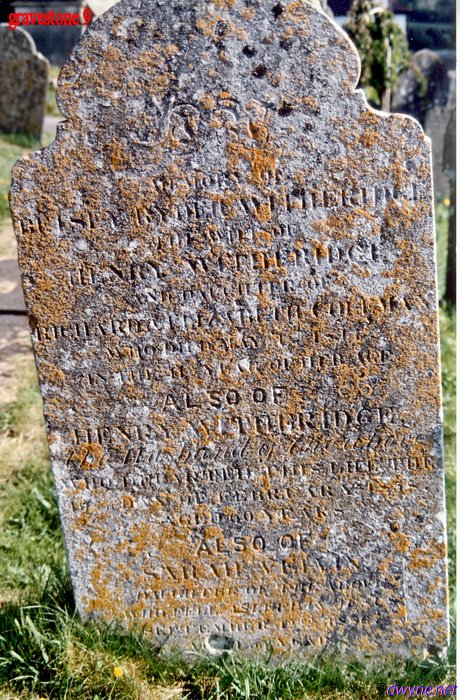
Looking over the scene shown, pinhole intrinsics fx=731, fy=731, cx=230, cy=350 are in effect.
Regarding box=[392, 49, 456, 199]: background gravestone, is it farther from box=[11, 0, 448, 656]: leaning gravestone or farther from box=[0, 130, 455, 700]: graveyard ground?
box=[0, 130, 455, 700]: graveyard ground

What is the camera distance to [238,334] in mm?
2484

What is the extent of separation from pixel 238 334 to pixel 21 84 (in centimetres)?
917

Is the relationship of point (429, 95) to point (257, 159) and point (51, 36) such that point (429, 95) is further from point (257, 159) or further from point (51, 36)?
point (51, 36)

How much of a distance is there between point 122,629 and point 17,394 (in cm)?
221

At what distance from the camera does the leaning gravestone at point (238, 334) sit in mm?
2281

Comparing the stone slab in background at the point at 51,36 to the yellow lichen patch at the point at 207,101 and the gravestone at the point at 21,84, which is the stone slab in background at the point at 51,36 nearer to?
the gravestone at the point at 21,84

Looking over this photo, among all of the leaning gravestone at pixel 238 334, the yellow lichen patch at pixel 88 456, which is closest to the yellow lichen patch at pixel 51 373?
the leaning gravestone at pixel 238 334

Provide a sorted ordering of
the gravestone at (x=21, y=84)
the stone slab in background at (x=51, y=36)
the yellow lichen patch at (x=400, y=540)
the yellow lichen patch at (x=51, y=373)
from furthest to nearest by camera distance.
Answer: the stone slab in background at (x=51, y=36) < the gravestone at (x=21, y=84) < the yellow lichen patch at (x=400, y=540) < the yellow lichen patch at (x=51, y=373)

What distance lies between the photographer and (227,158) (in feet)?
7.64

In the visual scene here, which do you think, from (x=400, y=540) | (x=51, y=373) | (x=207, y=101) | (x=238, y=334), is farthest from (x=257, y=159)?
(x=400, y=540)

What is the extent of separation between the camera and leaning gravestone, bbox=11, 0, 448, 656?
228 cm

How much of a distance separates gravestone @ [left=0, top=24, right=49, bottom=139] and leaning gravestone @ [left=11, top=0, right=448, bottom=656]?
851cm

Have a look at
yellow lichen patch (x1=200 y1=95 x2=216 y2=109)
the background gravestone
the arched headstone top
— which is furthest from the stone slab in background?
yellow lichen patch (x1=200 y1=95 x2=216 y2=109)

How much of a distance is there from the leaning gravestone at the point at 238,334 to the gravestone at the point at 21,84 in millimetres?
8513
